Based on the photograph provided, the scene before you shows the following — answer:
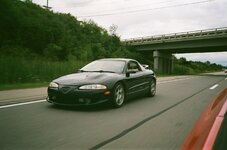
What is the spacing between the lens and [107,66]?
8.25 meters

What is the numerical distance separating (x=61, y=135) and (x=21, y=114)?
6.64 feet

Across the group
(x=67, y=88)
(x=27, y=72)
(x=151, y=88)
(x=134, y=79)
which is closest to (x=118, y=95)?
(x=134, y=79)

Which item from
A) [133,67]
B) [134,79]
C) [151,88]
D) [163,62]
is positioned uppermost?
[163,62]

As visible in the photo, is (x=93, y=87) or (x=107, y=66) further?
(x=107, y=66)

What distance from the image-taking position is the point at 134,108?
7.40 meters

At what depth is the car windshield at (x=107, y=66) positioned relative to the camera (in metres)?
8.03

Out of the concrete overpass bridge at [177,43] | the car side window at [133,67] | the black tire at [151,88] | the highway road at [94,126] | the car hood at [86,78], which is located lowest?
the highway road at [94,126]

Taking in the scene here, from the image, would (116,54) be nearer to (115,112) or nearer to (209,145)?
(115,112)

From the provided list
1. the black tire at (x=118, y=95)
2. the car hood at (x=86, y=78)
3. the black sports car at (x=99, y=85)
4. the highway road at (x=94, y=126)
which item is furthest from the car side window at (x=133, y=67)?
the highway road at (x=94, y=126)

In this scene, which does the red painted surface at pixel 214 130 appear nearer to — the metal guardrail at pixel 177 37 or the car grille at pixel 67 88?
the car grille at pixel 67 88

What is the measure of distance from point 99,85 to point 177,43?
44.2m

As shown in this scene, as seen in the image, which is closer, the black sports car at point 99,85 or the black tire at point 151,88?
the black sports car at point 99,85

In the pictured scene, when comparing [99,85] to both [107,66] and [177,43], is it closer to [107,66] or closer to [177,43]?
[107,66]

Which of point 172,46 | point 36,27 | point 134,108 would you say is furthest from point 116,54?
point 134,108
